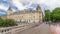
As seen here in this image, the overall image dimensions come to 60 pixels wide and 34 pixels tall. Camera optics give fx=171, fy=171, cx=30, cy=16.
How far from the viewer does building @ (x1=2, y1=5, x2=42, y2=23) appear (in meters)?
3.88

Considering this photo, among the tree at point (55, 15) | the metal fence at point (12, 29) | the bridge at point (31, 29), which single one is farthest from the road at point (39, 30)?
the tree at point (55, 15)

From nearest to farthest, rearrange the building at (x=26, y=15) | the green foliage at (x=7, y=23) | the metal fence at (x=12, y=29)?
the metal fence at (x=12, y=29)
the green foliage at (x=7, y=23)
the building at (x=26, y=15)

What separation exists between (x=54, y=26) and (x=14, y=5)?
1.03 meters

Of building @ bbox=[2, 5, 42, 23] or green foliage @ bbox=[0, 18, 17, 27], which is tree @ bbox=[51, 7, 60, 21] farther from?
green foliage @ bbox=[0, 18, 17, 27]

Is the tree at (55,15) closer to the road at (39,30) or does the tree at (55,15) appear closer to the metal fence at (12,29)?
the road at (39,30)

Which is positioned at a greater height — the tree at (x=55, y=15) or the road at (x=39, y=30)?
the tree at (x=55, y=15)

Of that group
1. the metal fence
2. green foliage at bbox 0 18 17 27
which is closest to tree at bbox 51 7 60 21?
the metal fence

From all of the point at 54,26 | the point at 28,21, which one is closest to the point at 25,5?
the point at 28,21

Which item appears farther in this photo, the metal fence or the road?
the road

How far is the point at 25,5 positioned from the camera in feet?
12.9

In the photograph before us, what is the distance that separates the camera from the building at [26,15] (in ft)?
12.7

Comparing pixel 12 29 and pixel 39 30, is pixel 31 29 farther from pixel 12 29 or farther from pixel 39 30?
pixel 12 29

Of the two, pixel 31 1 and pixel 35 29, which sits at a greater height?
pixel 31 1

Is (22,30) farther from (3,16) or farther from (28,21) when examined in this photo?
(3,16)
